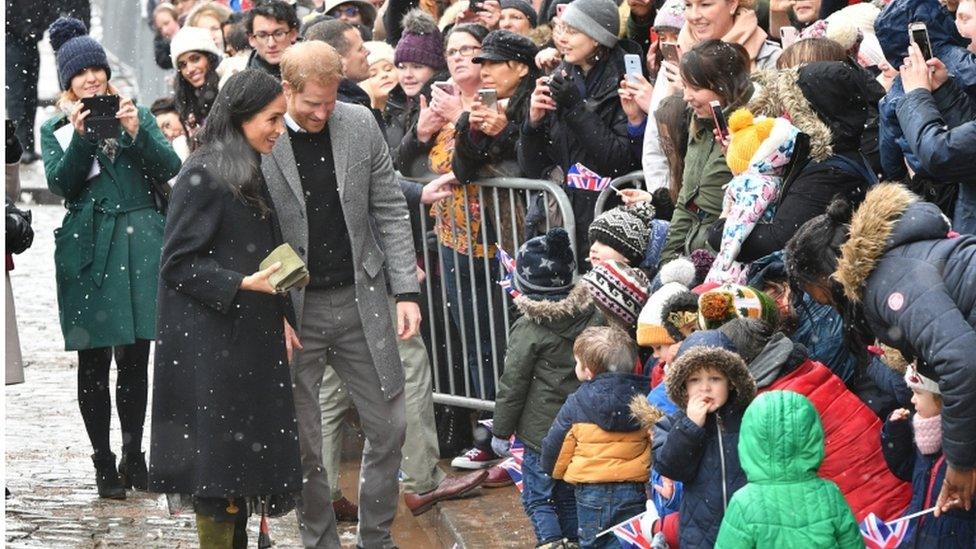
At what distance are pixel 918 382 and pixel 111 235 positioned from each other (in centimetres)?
538

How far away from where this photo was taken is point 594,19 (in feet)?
31.6

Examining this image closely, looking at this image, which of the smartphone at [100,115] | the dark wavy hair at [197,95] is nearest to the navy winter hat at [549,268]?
the smartphone at [100,115]

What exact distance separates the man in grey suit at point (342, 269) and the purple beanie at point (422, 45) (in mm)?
2567

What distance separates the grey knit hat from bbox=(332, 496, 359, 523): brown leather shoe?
2.59m

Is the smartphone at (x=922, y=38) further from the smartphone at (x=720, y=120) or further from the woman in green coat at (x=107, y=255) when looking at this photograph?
the woman in green coat at (x=107, y=255)

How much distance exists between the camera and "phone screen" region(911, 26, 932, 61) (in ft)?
22.5

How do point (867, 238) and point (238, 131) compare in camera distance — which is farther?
point (238, 131)

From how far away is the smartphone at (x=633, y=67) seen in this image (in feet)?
30.6

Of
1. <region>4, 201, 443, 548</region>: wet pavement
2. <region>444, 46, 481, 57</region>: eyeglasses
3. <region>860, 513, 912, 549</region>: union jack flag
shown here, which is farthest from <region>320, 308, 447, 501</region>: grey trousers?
<region>860, 513, 912, 549</region>: union jack flag

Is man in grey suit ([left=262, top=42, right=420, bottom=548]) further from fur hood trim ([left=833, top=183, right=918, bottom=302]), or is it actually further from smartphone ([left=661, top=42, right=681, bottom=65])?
fur hood trim ([left=833, top=183, right=918, bottom=302])

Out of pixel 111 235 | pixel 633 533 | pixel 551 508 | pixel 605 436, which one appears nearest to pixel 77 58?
pixel 111 235

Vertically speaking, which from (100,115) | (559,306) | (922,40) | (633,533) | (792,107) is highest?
(922,40)

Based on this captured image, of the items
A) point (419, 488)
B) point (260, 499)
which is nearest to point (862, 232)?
point (260, 499)

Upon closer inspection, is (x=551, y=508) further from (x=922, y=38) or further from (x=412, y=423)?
(x=922, y=38)
